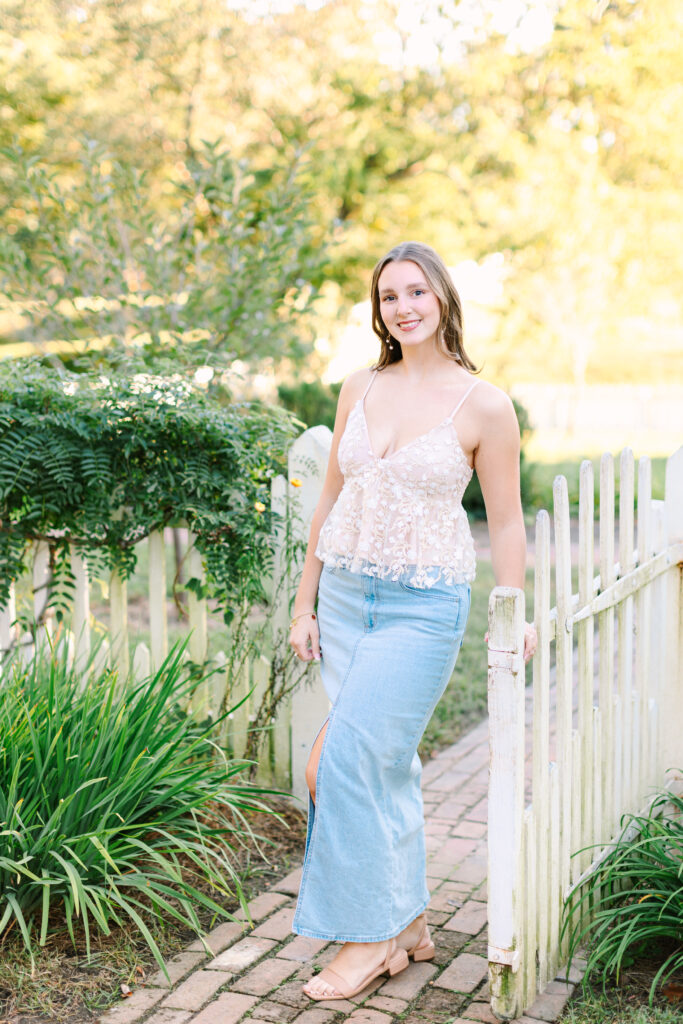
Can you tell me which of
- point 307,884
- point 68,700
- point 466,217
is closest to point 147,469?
point 68,700

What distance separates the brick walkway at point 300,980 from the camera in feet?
8.36

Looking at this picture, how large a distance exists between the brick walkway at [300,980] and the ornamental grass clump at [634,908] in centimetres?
15

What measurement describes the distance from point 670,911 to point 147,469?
7.37ft

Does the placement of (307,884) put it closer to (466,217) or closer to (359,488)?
(359,488)

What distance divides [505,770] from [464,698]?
116 inches

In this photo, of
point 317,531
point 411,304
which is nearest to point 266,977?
point 317,531

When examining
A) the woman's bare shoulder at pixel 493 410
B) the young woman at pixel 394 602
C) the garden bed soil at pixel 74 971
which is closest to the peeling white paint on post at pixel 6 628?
the garden bed soil at pixel 74 971

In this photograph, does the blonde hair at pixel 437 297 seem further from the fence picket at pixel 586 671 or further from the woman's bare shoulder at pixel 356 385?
the fence picket at pixel 586 671

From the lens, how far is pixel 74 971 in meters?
2.71

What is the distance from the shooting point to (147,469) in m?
3.61

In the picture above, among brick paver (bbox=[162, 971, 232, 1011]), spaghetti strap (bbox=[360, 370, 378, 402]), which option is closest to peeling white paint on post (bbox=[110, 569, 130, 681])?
brick paver (bbox=[162, 971, 232, 1011])

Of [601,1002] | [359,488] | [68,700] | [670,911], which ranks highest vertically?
[359,488]

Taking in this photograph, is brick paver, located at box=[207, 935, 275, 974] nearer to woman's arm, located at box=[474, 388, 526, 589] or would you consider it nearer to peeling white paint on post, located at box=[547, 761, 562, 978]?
peeling white paint on post, located at box=[547, 761, 562, 978]

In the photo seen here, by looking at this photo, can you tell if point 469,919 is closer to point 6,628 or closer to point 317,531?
point 317,531
